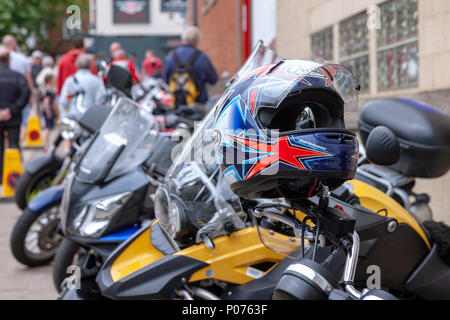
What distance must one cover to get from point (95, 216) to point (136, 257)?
28.9 inches

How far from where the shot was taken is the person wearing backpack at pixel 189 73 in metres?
7.58

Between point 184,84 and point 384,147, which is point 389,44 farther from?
point 384,147

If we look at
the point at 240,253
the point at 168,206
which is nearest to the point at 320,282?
the point at 240,253

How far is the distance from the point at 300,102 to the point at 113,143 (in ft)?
5.64

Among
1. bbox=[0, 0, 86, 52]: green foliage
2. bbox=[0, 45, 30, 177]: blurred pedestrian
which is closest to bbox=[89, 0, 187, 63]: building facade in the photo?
bbox=[0, 0, 86, 52]: green foliage

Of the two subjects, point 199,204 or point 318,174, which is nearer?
point 318,174

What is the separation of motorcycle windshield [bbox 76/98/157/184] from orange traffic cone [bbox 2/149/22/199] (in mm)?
4918

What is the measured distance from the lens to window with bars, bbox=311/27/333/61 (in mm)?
7074

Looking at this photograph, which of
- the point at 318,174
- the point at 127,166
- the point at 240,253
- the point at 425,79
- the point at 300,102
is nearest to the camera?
the point at 318,174

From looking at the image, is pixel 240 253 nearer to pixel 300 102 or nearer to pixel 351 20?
pixel 300 102

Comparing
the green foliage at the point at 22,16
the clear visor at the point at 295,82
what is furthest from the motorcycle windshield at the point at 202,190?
the green foliage at the point at 22,16

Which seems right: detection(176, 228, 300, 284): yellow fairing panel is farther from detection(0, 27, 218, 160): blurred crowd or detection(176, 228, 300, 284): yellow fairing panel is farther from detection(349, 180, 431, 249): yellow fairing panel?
detection(0, 27, 218, 160): blurred crowd

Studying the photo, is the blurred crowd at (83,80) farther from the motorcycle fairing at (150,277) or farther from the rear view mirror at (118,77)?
the motorcycle fairing at (150,277)

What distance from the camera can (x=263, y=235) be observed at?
2.33m
